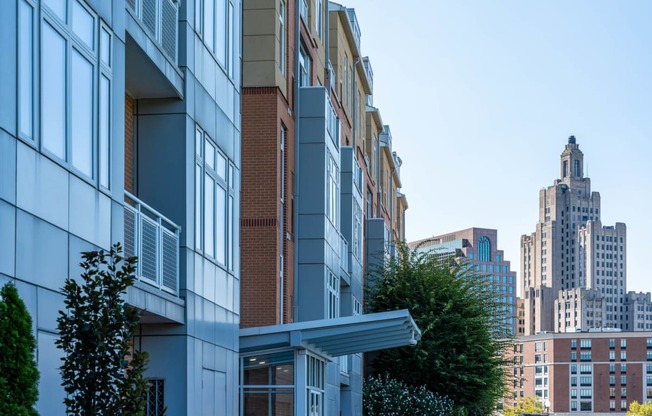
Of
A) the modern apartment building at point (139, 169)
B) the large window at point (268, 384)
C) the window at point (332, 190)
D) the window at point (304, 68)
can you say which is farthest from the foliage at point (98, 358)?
the window at point (304, 68)

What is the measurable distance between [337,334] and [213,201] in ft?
21.7

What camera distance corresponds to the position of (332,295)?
3225cm

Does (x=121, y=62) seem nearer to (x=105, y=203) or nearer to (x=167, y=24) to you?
(x=105, y=203)

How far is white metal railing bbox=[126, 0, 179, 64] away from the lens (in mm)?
15641

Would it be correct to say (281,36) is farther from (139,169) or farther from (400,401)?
(400,401)

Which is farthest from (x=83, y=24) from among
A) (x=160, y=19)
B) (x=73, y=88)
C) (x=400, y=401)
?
(x=400, y=401)

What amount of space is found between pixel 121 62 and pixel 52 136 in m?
2.46

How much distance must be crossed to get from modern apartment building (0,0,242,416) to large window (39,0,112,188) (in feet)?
0.07

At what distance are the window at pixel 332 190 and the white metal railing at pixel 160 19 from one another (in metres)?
13.0

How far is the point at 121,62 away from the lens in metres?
14.1

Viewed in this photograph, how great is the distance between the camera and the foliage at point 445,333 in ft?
147

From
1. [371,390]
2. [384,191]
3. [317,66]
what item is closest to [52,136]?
[317,66]

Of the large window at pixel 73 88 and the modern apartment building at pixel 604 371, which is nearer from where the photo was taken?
the large window at pixel 73 88

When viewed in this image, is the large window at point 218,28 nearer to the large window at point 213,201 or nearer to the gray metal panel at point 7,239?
the large window at point 213,201
